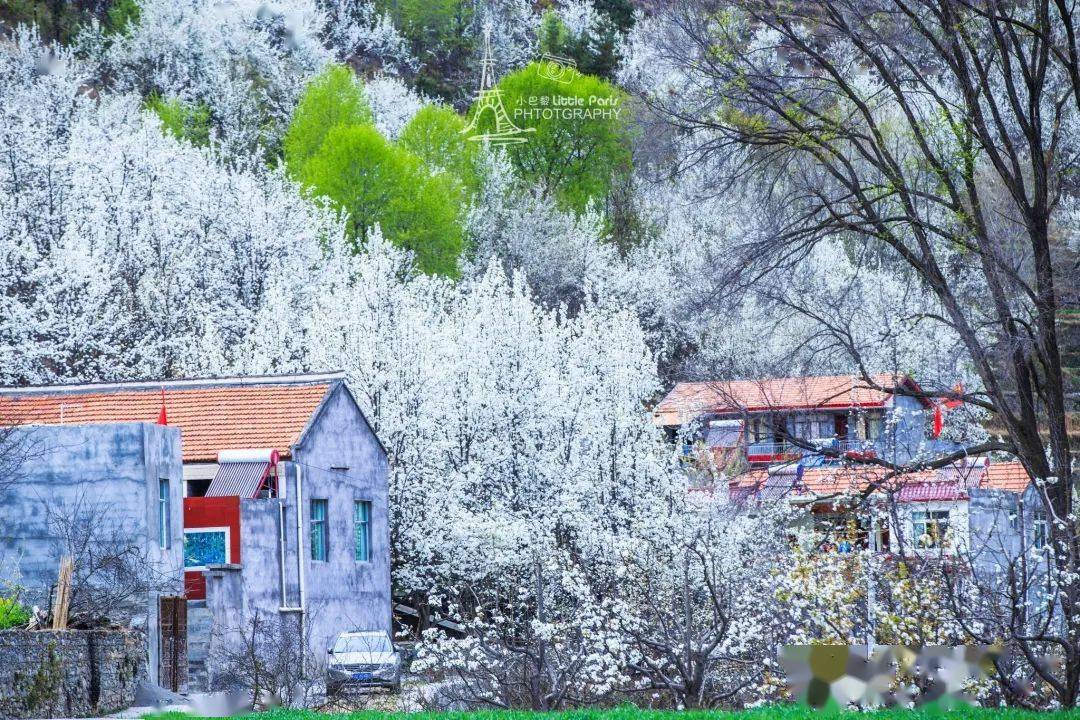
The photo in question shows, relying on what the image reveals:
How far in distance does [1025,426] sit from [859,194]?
334 centimetres

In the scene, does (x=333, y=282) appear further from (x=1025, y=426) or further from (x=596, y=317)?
(x=1025, y=426)

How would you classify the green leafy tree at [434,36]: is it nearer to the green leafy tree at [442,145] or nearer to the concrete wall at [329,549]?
the green leafy tree at [442,145]

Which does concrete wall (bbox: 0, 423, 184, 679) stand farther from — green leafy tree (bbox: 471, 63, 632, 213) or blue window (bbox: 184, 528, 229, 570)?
green leafy tree (bbox: 471, 63, 632, 213)

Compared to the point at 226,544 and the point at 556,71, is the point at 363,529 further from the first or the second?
the point at 556,71

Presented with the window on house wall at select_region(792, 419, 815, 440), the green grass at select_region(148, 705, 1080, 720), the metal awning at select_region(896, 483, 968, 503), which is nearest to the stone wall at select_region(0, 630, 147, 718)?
the green grass at select_region(148, 705, 1080, 720)

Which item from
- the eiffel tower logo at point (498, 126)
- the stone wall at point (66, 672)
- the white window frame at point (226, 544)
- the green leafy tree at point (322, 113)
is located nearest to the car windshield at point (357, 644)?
the white window frame at point (226, 544)

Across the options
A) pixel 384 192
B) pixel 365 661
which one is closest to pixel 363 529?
pixel 365 661

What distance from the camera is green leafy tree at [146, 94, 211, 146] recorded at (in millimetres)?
60812

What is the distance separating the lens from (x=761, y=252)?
1914 cm

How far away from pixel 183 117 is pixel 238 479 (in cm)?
3773

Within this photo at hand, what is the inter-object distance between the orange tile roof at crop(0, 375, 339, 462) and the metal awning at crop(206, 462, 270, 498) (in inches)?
18.1

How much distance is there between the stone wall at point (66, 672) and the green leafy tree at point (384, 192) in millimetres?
35405

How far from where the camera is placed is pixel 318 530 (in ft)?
96.8

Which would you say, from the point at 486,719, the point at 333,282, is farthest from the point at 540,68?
the point at 486,719
